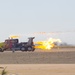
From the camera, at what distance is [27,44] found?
230ft

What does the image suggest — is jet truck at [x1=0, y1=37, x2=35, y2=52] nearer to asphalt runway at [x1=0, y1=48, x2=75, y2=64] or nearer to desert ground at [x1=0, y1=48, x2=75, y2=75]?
asphalt runway at [x1=0, y1=48, x2=75, y2=64]

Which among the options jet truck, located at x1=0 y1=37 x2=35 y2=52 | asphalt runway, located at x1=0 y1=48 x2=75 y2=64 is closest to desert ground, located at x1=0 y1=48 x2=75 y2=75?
asphalt runway, located at x1=0 y1=48 x2=75 y2=64

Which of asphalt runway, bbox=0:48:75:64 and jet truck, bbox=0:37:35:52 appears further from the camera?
jet truck, bbox=0:37:35:52
